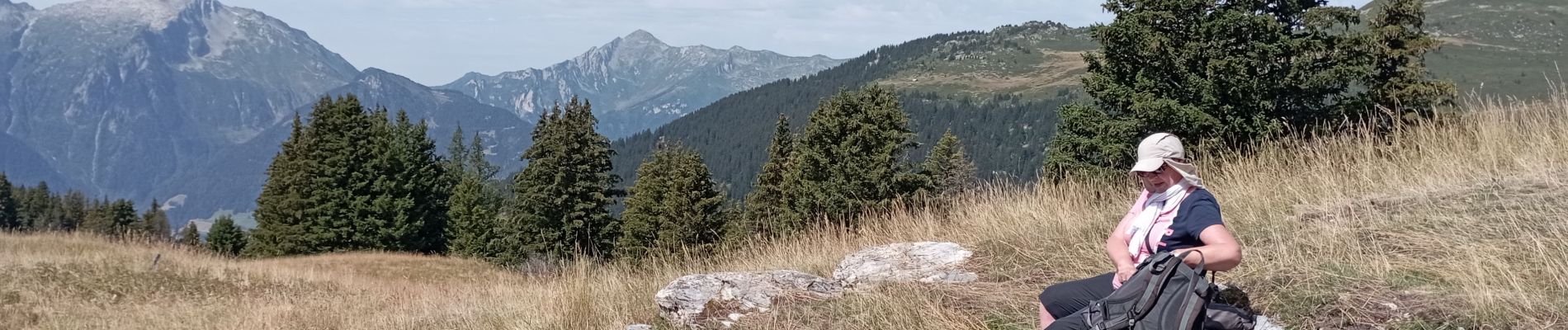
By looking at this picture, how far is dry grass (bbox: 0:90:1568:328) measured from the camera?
4.20 metres

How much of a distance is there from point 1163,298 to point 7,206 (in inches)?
4435

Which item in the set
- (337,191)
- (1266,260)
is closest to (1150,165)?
(1266,260)

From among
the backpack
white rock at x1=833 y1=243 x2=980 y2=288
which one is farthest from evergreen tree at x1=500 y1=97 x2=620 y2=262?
the backpack

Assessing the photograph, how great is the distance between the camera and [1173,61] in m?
17.4

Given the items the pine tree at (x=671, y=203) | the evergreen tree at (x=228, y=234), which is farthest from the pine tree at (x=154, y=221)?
the pine tree at (x=671, y=203)

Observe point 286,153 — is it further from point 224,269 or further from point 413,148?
point 224,269

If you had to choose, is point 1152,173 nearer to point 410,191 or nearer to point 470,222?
point 410,191

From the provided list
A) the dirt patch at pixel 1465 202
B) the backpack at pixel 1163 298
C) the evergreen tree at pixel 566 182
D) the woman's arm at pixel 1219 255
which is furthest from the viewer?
the evergreen tree at pixel 566 182

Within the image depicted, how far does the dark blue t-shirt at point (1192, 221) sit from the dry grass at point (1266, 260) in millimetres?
1051

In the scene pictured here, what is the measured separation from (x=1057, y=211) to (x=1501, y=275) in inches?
140

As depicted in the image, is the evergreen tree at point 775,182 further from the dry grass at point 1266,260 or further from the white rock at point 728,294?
the white rock at point 728,294

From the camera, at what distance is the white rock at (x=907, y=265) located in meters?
6.06

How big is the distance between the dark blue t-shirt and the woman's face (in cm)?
10

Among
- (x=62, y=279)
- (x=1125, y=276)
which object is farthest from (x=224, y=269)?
(x=1125, y=276)
